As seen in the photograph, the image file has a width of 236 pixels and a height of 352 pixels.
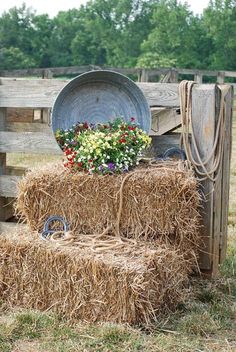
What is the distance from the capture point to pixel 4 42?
188 ft

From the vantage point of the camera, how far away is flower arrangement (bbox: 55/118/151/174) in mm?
4699

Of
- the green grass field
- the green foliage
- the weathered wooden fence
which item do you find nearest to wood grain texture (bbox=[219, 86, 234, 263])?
the weathered wooden fence

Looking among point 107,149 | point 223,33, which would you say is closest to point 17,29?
point 223,33

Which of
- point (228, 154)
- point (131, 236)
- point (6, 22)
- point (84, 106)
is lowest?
point (131, 236)

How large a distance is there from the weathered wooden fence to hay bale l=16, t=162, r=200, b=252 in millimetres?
299

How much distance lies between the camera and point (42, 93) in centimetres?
564

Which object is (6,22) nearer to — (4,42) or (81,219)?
(4,42)

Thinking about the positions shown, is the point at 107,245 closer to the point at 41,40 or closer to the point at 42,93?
the point at 42,93

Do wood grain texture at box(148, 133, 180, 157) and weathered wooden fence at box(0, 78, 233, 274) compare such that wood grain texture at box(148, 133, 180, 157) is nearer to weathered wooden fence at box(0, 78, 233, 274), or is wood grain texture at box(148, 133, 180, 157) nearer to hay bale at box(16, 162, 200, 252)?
weathered wooden fence at box(0, 78, 233, 274)

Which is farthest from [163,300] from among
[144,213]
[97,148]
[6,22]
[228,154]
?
[6,22]

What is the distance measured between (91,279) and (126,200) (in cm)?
69

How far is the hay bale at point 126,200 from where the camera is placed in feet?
15.2

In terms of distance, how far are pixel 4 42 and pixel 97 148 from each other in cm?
5470

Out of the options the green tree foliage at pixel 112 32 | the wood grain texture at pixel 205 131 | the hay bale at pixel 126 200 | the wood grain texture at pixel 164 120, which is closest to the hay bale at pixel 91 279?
the hay bale at pixel 126 200
